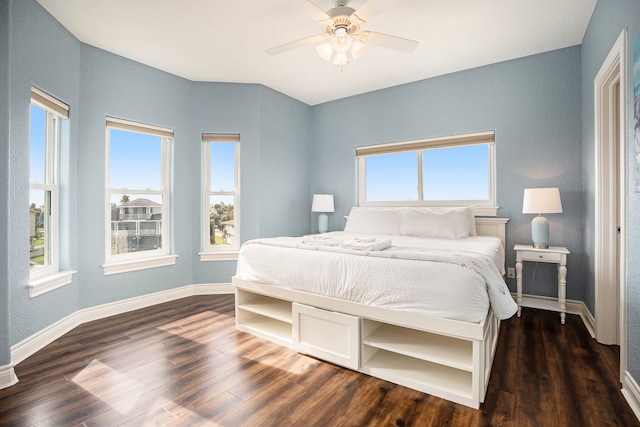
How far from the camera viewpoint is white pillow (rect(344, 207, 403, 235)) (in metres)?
3.63

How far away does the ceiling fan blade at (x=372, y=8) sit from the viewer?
78.1 inches

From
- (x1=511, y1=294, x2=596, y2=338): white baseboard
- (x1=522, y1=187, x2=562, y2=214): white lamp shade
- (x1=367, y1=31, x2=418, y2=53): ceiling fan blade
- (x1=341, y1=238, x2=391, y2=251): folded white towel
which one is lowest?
(x1=511, y1=294, x2=596, y2=338): white baseboard

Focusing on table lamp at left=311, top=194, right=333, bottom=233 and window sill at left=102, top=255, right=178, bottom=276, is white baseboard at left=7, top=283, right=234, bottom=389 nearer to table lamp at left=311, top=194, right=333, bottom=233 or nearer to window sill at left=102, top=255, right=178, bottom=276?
window sill at left=102, top=255, right=178, bottom=276

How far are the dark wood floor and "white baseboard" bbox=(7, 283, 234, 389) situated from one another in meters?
0.07

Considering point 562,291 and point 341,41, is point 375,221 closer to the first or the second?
point 562,291

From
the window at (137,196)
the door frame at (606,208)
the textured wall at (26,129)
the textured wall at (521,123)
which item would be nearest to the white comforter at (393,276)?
the door frame at (606,208)

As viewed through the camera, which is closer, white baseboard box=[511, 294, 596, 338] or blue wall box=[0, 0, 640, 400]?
blue wall box=[0, 0, 640, 400]

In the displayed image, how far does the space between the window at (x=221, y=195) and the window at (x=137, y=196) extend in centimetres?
44

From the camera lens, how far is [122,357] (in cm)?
225

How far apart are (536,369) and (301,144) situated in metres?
3.80

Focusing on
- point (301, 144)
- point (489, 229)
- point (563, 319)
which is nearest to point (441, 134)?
point (489, 229)

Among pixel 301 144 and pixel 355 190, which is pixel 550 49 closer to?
pixel 355 190

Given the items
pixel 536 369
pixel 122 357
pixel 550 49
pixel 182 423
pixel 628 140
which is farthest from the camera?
pixel 550 49

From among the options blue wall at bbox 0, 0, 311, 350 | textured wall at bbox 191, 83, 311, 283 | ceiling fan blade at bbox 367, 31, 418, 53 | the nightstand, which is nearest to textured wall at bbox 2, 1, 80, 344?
blue wall at bbox 0, 0, 311, 350
